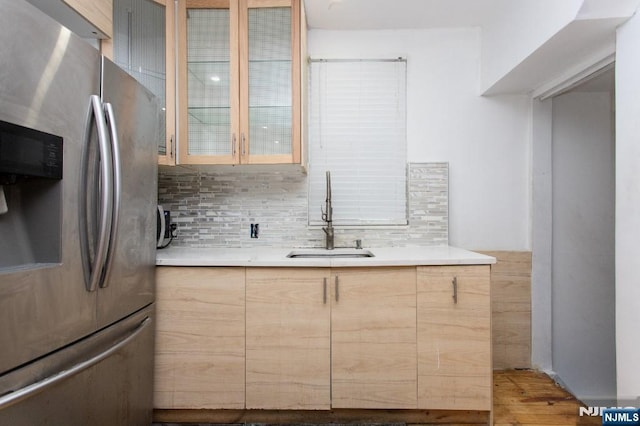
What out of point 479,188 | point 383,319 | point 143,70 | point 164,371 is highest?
point 143,70

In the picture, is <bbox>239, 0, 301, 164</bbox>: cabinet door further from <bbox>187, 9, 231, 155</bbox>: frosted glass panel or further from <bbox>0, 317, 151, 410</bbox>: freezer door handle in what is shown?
<bbox>0, 317, 151, 410</bbox>: freezer door handle

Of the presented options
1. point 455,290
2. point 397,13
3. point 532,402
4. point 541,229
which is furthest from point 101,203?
point 541,229

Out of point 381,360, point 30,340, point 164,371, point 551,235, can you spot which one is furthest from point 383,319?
point 551,235

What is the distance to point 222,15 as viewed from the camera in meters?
1.79

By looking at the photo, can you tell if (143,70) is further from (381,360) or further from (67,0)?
(381,360)

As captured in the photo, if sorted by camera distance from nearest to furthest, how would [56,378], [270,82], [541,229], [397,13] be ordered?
1. [56,378]
2. [270,82]
3. [397,13]
4. [541,229]

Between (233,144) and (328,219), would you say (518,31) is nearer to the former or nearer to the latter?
(328,219)

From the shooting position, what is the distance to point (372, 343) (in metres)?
1.55

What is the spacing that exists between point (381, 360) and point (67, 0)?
80.4 inches

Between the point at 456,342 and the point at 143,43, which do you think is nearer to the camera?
the point at 456,342

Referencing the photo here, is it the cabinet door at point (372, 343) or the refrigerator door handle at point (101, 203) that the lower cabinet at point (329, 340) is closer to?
the cabinet door at point (372, 343)

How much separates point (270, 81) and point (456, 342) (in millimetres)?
1700

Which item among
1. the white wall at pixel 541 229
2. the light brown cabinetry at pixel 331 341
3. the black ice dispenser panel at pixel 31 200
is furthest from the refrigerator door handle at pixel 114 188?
the white wall at pixel 541 229

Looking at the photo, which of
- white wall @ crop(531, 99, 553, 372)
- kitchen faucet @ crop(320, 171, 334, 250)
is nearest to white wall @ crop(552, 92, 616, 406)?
white wall @ crop(531, 99, 553, 372)
